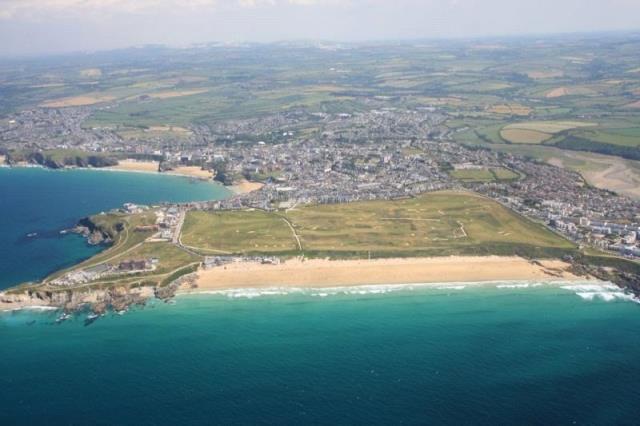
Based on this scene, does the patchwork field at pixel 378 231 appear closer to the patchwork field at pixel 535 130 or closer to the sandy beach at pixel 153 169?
the sandy beach at pixel 153 169

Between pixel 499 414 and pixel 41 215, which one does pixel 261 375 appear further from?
pixel 41 215

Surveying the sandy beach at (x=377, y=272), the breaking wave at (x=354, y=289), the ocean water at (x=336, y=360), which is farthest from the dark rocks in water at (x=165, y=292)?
the breaking wave at (x=354, y=289)

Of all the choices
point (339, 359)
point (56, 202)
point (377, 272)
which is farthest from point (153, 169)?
point (339, 359)

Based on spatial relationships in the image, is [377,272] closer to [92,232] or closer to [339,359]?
[339,359]

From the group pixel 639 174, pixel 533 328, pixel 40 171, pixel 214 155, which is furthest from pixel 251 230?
pixel 639 174

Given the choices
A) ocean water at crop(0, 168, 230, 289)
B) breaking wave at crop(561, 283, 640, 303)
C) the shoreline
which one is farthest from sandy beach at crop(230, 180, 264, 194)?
breaking wave at crop(561, 283, 640, 303)

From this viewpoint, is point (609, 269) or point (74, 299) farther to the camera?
point (609, 269)

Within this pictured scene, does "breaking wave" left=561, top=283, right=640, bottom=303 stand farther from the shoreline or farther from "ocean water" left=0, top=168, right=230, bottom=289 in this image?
the shoreline
